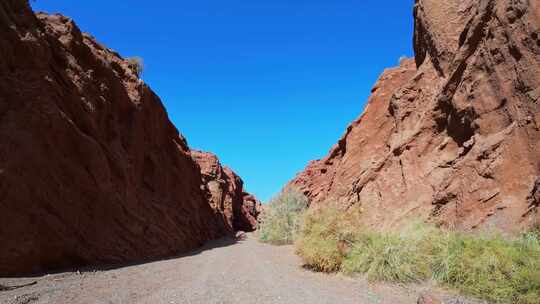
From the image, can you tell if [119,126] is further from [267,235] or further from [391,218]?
[267,235]

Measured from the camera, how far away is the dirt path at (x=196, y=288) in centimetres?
610

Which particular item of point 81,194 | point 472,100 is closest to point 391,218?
point 472,100

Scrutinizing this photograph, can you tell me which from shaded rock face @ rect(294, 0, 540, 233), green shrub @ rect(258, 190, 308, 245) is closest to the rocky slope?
green shrub @ rect(258, 190, 308, 245)

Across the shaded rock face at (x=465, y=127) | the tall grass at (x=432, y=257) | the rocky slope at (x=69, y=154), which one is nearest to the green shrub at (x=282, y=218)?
the shaded rock face at (x=465, y=127)

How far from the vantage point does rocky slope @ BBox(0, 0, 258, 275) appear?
828 cm

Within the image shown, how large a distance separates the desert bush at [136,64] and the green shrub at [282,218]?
1260cm

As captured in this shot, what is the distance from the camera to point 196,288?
7.19 metres

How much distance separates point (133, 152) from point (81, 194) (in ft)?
14.8

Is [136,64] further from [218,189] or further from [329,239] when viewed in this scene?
[218,189]

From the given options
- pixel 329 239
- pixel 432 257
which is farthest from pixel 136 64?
pixel 432 257

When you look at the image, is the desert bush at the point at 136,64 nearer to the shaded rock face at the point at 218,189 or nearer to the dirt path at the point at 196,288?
the dirt path at the point at 196,288

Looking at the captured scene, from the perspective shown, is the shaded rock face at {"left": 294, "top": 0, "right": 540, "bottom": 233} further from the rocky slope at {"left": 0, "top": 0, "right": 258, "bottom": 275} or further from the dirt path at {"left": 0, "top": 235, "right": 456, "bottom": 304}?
the rocky slope at {"left": 0, "top": 0, "right": 258, "bottom": 275}

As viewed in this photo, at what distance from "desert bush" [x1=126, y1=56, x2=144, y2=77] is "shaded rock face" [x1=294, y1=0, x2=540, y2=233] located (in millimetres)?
12619

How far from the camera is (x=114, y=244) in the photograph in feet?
36.4
